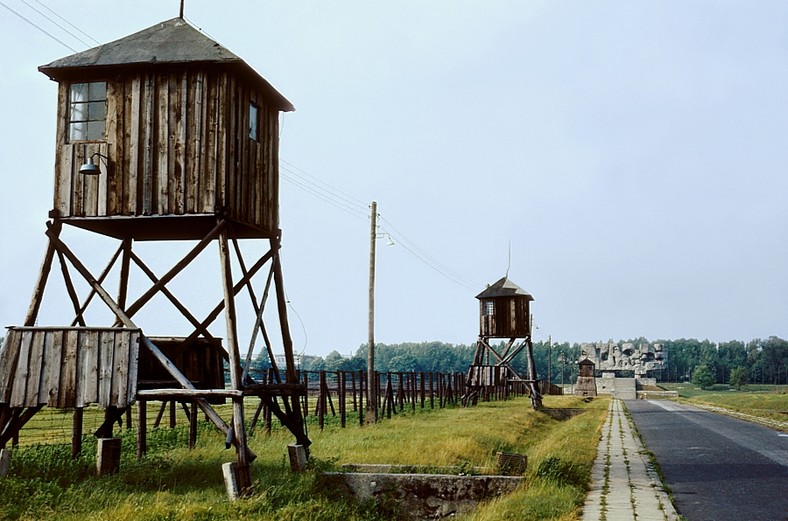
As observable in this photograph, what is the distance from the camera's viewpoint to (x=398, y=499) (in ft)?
44.7

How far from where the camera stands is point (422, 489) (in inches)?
536

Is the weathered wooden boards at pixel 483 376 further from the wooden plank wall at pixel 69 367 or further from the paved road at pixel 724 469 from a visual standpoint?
the wooden plank wall at pixel 69 367

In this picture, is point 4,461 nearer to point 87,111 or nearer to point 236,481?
point 236,481

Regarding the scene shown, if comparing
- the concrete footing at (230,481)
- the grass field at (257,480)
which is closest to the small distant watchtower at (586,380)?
the grass field at (257,480)

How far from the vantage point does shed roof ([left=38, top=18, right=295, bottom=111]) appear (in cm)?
1390

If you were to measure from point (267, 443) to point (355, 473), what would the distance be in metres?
5.14

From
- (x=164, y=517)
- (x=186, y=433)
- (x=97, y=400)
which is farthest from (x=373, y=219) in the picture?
(x=164, y=517)

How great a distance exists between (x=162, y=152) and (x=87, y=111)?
1.71 meters

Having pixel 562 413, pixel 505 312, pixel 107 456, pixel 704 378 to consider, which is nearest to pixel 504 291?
pixel 505 312

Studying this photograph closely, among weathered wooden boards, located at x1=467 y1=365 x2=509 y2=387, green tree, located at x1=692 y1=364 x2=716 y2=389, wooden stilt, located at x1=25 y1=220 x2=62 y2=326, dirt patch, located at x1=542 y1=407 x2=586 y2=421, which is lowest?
green tree, located at x1=692 y1=364 x2=716 y2=389

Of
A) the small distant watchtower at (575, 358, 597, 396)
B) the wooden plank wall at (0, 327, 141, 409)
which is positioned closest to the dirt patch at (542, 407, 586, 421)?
the wooden plank wall at (0, 327, 141, 409)

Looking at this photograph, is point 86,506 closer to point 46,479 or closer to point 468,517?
point 46,479

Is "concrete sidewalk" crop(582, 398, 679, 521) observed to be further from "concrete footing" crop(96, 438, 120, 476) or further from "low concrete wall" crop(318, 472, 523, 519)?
"concrete footing" crop(96, 438, 120, 476)

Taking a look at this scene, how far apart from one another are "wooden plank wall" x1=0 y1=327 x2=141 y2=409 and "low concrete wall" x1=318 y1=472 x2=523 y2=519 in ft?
12.4
